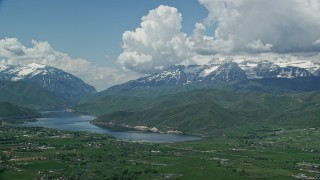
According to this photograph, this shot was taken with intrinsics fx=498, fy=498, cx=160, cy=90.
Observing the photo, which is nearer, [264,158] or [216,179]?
[216,179]

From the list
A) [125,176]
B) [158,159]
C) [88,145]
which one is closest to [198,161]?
[158,159]

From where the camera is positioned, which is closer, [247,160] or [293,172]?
[293,172]

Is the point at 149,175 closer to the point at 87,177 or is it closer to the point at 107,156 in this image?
the point at 87,177

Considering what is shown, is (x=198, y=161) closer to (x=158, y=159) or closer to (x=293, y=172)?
(x=158, y=159)

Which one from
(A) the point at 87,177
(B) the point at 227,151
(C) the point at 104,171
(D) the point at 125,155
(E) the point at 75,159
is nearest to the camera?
(A) the point at 87,177

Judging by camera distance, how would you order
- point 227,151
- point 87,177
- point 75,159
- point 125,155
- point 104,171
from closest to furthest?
point 87,177
point 104,171
point 75,159
point 125,155
point 227,151

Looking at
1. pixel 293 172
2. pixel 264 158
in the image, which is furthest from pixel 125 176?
pixel 264 158
